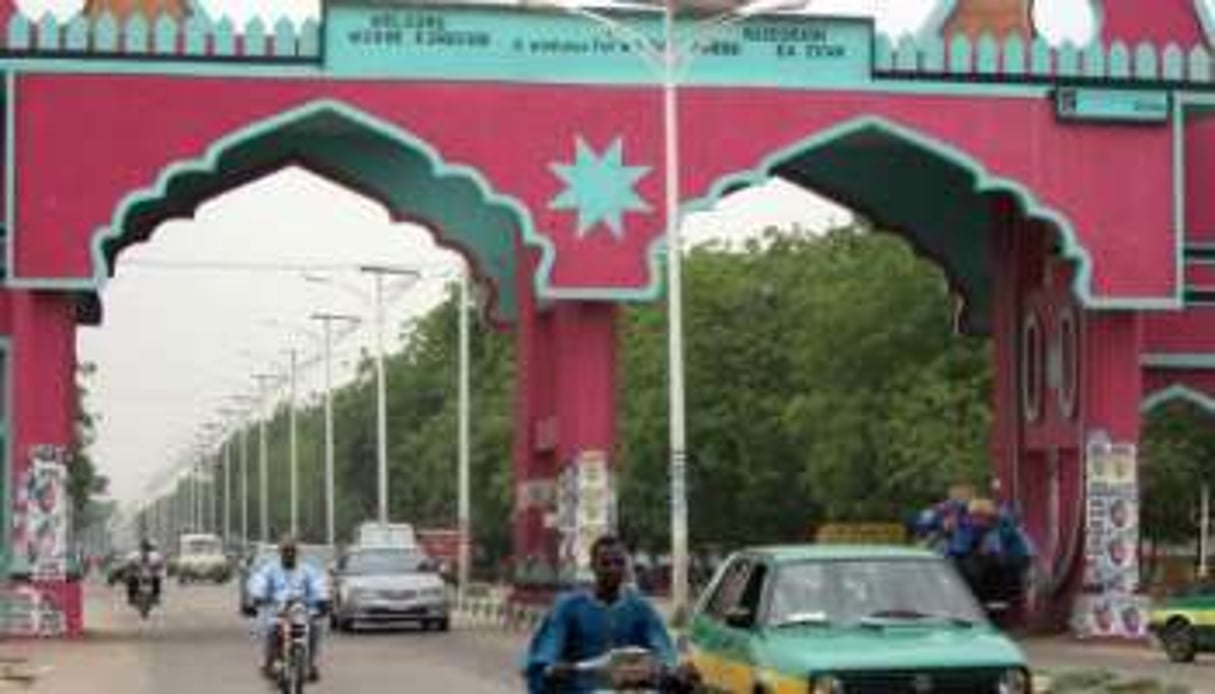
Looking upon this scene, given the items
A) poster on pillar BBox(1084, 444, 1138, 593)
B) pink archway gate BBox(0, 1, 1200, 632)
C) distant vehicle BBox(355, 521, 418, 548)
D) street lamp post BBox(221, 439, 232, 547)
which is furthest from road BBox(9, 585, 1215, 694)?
street lamp post BBox(221, 439, 232, 547)

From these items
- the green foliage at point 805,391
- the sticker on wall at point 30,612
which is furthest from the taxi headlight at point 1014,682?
the green foliage at point 805,391

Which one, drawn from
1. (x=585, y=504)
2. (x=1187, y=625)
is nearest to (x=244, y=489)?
(x=585, y=504)

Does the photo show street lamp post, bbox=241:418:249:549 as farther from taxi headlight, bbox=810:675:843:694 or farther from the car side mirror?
taxi headlight, bbox=810:675:843:694

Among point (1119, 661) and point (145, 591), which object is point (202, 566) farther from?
point (1119, 661)

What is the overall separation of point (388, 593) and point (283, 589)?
18.6m

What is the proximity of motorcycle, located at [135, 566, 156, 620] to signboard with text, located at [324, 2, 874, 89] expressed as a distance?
16.9 m

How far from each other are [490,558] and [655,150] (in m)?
60.0

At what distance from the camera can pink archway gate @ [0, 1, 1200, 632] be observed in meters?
35.1

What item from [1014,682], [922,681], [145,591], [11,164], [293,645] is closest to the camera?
[922,681]

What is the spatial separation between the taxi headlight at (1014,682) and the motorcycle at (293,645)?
34.4 ft

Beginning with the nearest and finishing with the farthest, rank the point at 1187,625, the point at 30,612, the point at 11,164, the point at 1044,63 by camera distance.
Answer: the point at 1187,625 → the point at 11,164 → the point at 30,612 → the point at 1044,63

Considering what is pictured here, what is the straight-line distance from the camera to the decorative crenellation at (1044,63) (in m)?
36.8

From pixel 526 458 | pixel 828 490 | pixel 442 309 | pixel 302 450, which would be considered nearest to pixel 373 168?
pixel 526 458

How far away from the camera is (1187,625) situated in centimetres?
3278
